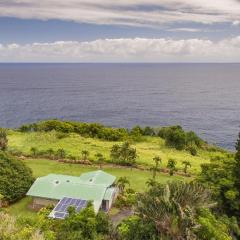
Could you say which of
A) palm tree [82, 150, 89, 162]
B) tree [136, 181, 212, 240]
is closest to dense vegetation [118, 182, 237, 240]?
tree [136, 181, 212, 240]

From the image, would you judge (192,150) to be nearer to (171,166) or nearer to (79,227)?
(171,166)

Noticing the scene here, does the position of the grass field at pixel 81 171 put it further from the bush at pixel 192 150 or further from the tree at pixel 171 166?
the bush at pixel 192 150

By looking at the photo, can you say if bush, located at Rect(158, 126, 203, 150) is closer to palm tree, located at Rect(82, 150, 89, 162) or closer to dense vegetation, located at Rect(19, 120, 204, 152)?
dense vegetation, located at Rect(19, 120, 204, 152)

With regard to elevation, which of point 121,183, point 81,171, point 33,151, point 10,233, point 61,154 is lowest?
point 81,171

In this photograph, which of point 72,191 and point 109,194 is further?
point 109,194

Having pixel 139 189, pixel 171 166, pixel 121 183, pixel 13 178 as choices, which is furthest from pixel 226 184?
pixel 13 178

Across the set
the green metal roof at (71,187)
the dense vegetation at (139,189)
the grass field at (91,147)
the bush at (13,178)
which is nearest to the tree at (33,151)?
the dense vegetation at (139,189)

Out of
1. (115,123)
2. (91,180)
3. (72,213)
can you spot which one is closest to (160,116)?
(115,123)
